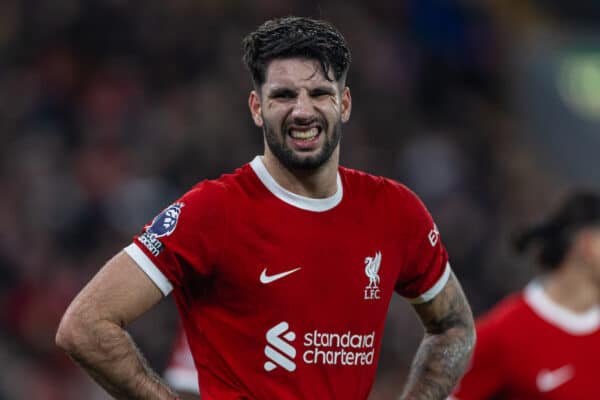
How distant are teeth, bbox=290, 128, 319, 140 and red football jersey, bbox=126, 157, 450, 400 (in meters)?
0.21

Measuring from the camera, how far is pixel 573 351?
5.76 m

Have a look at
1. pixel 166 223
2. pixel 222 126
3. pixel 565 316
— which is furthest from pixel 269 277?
pixel 222 126

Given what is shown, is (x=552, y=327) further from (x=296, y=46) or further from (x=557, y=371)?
(x=296, y=46)

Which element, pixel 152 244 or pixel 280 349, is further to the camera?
pixel 280 349

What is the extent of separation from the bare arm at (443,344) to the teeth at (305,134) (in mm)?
891

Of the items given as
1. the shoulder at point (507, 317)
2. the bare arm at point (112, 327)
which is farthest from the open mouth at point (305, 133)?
→ the shoulder at point (507, 317)

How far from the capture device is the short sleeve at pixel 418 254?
4.27m

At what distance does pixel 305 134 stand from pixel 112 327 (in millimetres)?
888

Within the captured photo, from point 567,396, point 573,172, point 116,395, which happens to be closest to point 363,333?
point 116,395

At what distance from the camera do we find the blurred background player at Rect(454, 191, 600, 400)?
5645mm

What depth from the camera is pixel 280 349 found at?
12.9 ft

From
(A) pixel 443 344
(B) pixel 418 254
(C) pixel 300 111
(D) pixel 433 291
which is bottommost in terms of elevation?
(A) pixel 443 344

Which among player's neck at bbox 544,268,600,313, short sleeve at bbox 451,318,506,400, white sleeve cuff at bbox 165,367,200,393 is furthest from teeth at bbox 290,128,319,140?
player's neck at bbox 544,268,600,313

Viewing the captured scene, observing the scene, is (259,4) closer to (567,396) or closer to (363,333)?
(567,396)
